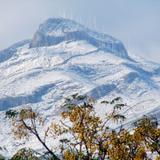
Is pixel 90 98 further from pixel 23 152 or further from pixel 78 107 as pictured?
pixel 23 152

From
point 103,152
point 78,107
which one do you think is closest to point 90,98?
point 78,107

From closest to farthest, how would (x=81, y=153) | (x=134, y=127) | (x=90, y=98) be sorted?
(x=81, y=153), (x=90, y=98), (x=134, y=127)

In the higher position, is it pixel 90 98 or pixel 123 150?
pixel 90 98

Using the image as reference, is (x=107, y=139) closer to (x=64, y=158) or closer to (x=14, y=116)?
(x=64, y=158)

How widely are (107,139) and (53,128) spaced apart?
12.5 ft

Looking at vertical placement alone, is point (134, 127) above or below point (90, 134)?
below

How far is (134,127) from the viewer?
145 feet

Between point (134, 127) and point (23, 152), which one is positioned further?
point (134, 127)

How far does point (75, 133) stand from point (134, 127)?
23.8 ft

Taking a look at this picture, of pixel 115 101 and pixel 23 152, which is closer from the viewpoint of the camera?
pixel 23 152

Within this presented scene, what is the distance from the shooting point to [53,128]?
128 ft

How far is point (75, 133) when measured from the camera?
3856 cm

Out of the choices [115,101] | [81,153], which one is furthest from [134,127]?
[81,153]

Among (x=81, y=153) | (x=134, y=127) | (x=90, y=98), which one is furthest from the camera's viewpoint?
(x=134, y=127)
